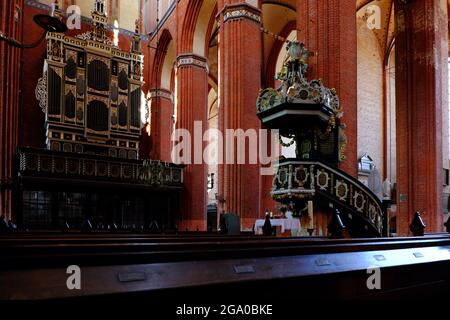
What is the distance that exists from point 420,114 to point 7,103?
48.6 ft

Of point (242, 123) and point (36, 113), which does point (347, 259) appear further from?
point (36, 113)

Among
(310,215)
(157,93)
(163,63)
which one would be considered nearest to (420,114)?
(310,215)

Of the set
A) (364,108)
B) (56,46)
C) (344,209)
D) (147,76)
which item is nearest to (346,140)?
(344,209)

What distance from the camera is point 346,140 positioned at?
34.3ft

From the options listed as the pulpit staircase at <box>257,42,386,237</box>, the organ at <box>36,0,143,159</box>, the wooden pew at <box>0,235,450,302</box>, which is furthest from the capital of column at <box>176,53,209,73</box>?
the wooden pew at <box>0,235,450,302</box>

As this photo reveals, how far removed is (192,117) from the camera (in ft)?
67.4

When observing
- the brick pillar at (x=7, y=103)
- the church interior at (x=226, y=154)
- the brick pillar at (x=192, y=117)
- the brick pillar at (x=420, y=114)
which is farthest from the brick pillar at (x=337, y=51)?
the brick pillar at (x=192, y=117)

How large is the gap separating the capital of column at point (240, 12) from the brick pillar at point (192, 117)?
5281mm

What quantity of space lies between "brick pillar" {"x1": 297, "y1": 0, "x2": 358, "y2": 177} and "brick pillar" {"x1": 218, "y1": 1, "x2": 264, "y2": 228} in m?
4.09

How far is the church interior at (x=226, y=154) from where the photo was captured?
2398 mm

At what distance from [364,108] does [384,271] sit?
20.4 metres

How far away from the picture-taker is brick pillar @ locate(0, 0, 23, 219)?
43.8 ft

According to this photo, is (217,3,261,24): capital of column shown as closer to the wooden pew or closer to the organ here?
the organ

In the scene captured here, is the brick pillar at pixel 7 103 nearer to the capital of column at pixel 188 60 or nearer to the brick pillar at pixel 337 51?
the capital of column at pixel 188 60
